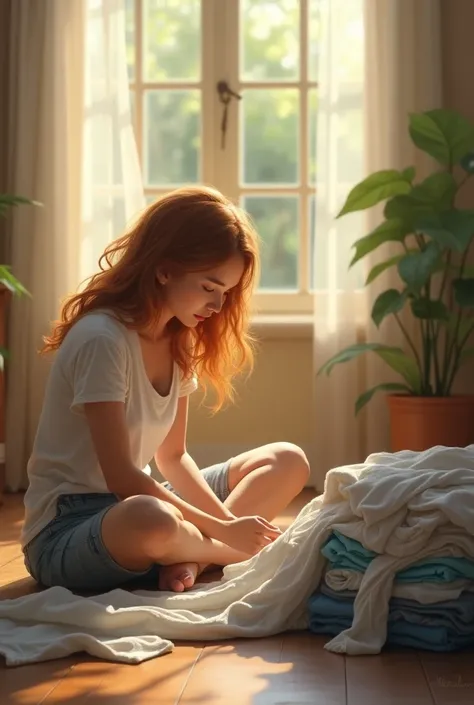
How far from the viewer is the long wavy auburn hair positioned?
8.22 ft

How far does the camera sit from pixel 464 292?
13.3 feet

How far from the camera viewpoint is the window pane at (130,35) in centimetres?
466

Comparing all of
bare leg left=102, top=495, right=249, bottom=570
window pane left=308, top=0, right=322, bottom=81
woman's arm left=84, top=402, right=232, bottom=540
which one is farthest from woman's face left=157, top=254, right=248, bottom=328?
window pane left=308, top=0, right=322, bottom=81

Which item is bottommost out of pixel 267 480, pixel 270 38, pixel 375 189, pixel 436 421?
pixel 267 480

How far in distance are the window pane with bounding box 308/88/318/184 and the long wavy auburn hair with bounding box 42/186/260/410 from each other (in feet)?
6.87

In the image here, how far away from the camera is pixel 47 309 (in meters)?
4.45

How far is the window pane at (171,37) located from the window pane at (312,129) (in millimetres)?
437

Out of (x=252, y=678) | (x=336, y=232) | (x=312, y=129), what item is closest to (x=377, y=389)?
(x=336, y=232)

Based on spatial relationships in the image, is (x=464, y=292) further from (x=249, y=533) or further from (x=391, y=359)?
(x=249, y=533)

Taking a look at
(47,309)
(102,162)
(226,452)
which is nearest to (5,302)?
(47,309)

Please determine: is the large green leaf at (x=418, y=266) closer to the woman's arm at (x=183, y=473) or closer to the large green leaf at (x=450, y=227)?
the large green leaf at (x=450, y=227)

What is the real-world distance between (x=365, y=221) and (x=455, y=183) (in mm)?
425

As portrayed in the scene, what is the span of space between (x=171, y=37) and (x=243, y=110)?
15.0 inches

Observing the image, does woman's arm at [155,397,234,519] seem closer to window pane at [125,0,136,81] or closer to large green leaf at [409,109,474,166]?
large green leaf at [409,109,474,166]
